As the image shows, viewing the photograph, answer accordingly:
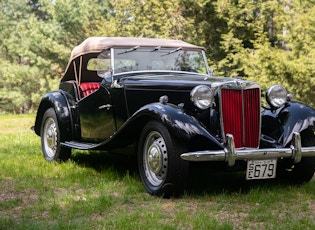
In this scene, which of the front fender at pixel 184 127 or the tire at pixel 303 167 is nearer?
the front fender at pixel 184 127

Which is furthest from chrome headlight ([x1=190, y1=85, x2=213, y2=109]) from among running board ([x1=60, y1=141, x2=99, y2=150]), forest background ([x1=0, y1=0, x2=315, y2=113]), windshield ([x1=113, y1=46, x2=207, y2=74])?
forest background ([x1=0, y1=0, x2=315, y2=113])

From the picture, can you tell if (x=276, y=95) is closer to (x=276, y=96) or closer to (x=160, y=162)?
(x=276, y=96)

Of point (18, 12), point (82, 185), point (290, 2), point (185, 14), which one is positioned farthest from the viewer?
point (18, 12)

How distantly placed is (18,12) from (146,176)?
109 ft

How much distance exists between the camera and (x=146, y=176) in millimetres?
4559

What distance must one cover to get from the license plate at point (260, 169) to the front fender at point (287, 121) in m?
0.38

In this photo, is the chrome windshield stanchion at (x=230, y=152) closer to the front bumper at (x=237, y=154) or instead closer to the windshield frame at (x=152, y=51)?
the front bumper at (x=237, y=154)

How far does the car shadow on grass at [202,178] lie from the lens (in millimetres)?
4602

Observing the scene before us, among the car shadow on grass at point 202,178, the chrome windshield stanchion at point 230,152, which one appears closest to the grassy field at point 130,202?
the car shadow on grass at point 202,178

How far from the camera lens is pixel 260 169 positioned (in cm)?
428

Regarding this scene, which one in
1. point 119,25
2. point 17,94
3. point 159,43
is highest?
point 119,25

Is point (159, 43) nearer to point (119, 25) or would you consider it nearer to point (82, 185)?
point (82, 185)

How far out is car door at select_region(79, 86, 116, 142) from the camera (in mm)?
5445

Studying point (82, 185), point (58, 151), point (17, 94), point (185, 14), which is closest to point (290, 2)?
point (185, 14)
